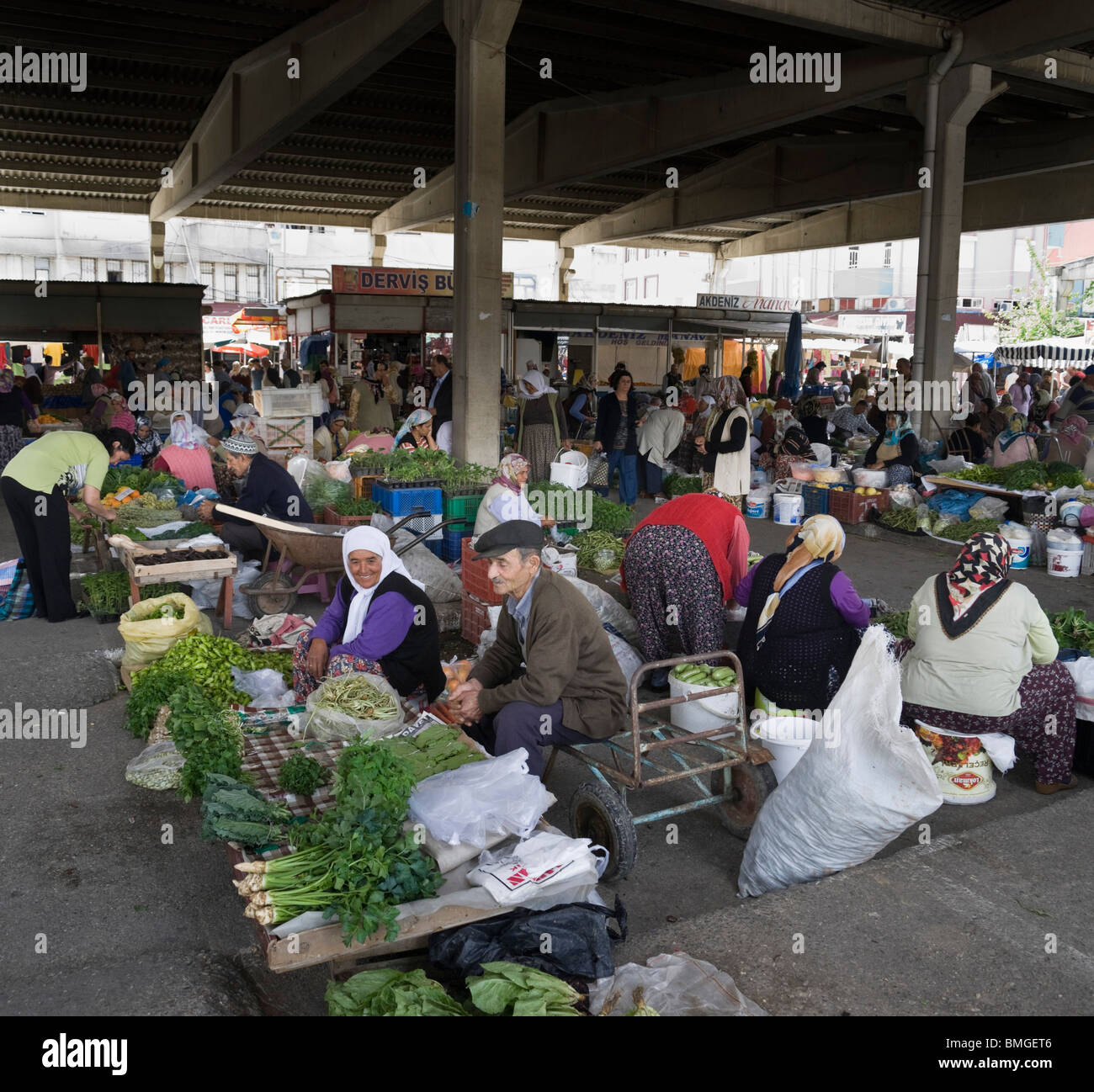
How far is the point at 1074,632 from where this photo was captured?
238 inches

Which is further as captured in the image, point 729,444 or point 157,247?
point 157,247

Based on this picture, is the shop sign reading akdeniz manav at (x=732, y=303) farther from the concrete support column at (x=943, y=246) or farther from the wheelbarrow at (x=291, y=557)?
the wheelbarrow at (x=291, y=557)

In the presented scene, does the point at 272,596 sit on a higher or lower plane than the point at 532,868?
higher

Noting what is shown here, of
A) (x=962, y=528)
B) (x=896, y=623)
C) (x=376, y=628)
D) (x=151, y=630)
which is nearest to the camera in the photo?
(x=376, y=628)

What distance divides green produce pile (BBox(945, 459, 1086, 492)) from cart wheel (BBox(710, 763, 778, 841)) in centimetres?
722

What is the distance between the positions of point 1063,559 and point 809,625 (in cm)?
610

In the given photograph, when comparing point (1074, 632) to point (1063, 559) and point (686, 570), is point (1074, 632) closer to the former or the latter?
point (686, 570)

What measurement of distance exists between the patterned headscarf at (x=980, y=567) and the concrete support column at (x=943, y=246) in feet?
37.0

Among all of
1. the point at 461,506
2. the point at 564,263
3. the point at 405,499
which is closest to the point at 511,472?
the point at 461,506

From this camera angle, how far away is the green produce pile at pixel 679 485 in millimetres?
13148

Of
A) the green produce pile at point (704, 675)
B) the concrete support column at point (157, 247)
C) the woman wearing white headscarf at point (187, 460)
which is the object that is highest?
the concrete support column at point (157, 247)

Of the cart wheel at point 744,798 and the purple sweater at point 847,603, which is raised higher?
the purple sweater at point 847,603

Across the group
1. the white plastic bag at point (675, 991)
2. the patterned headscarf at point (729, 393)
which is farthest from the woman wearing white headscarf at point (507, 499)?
the white plastic bag at point (675, 991)

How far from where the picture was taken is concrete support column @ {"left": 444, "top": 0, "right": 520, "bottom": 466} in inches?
471
